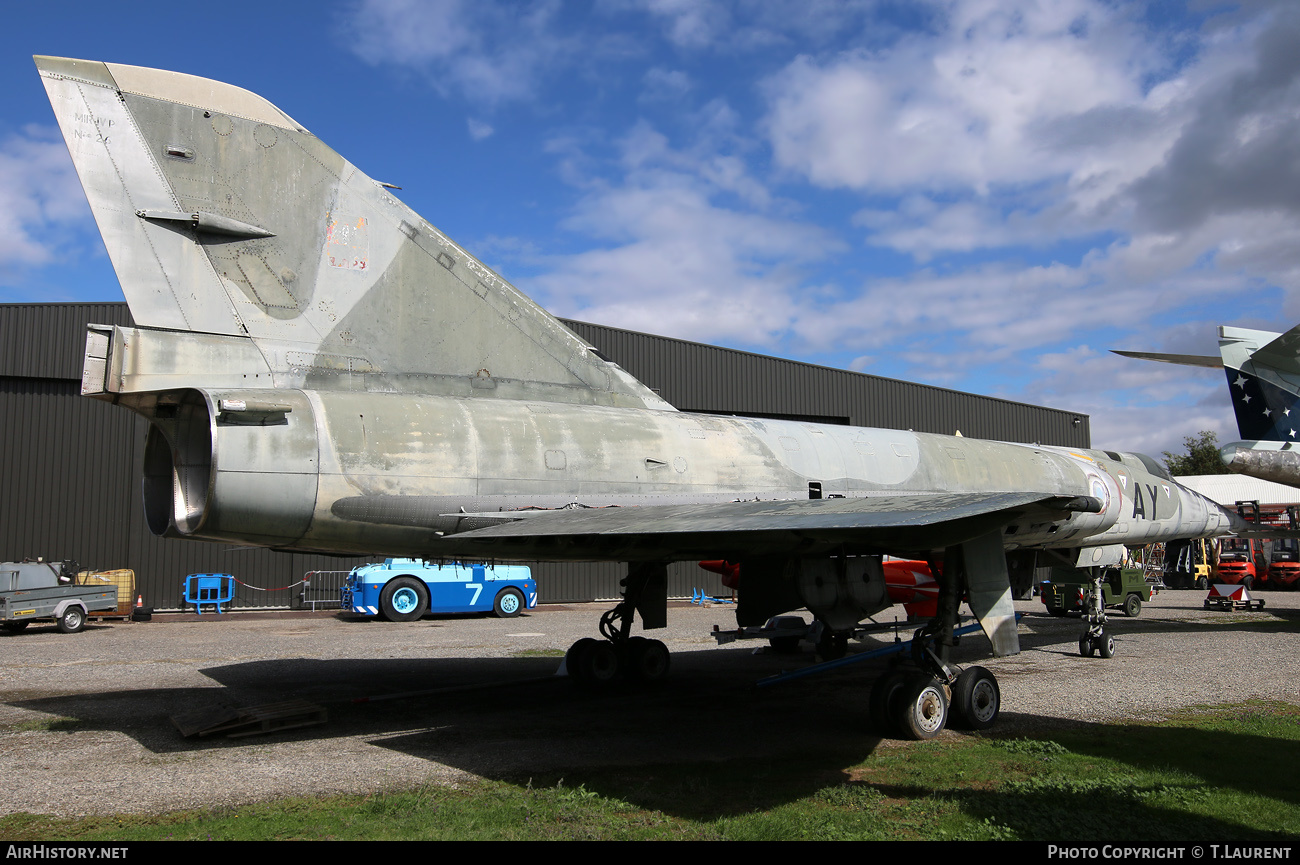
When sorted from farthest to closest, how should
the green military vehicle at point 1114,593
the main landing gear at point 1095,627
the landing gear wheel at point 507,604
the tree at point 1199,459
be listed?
the tree at point 1199,459 < the landing gear wheel at point 507,604 < the green military vehicle at point 1114,593 < the main landing gear at point 1095,627

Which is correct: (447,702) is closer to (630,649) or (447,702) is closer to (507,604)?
(630,649)

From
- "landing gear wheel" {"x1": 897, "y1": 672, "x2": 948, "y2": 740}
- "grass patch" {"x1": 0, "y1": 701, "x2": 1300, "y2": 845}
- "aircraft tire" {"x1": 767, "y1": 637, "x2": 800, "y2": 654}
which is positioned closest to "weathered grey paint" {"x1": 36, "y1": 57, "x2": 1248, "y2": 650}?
"landing gear wheel" {"x1": 897, "y1": 672, "x2": 948, "y2": 740}

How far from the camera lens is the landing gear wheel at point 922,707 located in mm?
7148

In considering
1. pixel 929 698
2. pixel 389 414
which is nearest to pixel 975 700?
pixel 929 698

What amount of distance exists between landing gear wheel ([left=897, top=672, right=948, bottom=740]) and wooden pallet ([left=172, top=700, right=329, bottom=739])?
17.5 feet

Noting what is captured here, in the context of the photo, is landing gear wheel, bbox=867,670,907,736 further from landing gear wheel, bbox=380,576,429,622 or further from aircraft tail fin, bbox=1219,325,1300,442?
landing gear wheel, bbox=380,576,429,622

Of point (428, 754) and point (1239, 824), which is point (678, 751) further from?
point (1239, 824)

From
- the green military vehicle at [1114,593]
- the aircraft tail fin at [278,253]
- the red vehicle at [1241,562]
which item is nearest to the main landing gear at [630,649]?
the aircraft tail fin at [278,253]

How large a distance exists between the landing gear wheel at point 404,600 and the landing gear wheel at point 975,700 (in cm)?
1502

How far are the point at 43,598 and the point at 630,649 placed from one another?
553 inches

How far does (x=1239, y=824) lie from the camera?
189 inches

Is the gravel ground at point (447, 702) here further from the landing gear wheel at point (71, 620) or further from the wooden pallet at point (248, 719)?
the landing gear wheel at point (71, 620)

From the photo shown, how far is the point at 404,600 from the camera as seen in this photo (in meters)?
19.8

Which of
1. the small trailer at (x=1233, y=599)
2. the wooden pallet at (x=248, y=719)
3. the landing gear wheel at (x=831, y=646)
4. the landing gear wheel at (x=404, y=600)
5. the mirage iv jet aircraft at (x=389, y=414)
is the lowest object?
the small trailer at (x=1233, y=599)
